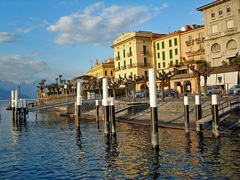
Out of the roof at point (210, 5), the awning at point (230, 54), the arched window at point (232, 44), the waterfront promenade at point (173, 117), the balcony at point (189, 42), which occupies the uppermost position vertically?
the roof at point (210, 5)

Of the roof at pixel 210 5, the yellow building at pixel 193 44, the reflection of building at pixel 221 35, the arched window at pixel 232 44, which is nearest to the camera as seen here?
the reflection of building at pixel 221 35

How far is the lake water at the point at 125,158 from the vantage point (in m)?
12.4

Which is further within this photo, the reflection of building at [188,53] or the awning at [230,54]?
the reflection of building at [188,53]

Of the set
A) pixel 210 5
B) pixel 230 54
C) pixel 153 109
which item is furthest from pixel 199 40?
pixel 153 109

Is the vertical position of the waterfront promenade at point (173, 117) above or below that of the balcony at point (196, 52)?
below

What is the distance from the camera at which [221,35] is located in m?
52.5

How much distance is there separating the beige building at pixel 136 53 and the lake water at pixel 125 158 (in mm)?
50490

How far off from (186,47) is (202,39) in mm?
5404

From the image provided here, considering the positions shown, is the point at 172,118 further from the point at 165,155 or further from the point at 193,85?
the point at 193,85

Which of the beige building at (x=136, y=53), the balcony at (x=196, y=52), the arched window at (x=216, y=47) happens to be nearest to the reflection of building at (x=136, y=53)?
the beige building at (x=136, y=53)

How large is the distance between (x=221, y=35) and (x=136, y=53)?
24.2 m

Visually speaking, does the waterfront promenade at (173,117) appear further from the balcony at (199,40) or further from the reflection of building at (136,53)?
the reflection of building at (136,53)

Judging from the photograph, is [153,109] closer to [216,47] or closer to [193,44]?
[216,47]

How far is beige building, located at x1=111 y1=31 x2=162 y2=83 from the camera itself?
69.8 m
